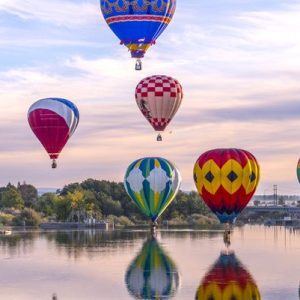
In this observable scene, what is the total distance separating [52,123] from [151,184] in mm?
11350

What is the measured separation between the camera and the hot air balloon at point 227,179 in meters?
68.5

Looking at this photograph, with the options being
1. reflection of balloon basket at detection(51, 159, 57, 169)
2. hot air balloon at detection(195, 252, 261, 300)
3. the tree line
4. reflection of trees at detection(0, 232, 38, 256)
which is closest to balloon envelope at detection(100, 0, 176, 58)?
reflection of balloon basket at detection(51, 159, 57, 169)

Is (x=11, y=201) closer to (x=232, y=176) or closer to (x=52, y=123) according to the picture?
(x=52, y=123)

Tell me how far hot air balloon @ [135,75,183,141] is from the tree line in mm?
53948

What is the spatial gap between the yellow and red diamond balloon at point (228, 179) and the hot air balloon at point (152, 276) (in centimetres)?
474

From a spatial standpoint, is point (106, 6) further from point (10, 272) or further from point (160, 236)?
point (160, 236)

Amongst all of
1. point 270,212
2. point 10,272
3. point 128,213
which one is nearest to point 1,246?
point 10,272

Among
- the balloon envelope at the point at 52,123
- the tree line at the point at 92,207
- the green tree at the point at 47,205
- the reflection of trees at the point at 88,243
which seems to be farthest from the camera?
the green tree at the point at 47,205

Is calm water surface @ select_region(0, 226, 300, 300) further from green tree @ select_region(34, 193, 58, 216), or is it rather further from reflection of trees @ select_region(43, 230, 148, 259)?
green tree @ select_region(34, 193, 58, 216)

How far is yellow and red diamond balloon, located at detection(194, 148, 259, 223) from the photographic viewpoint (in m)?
68.5

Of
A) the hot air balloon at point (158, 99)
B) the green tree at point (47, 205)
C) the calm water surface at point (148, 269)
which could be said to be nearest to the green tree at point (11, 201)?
the green tree at point (47, 205)

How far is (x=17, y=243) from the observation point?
80.2m

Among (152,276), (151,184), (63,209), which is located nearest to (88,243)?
(151,184)

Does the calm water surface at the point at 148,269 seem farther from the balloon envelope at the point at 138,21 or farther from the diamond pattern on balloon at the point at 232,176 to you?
the balloon envelope at the point at 138,21
